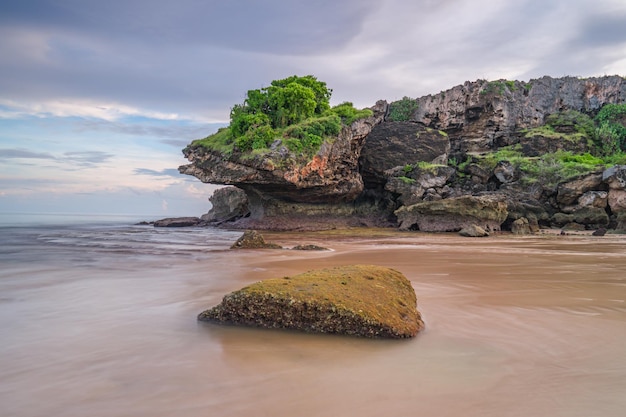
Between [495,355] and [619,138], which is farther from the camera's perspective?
[619,138]

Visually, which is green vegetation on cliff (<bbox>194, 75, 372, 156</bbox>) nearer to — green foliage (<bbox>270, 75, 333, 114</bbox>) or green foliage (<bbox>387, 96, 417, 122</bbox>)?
green foliage (<bbox>270, 75, 333, 114</bbox>)

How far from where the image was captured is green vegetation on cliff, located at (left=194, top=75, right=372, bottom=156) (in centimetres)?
2481

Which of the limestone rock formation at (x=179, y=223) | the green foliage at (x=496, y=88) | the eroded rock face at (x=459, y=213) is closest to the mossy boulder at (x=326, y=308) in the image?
the eroded rock face at (x=459, y=213)

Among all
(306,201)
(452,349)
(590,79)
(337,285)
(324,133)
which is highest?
Answer: (590,79)

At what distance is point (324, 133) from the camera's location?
2631cm

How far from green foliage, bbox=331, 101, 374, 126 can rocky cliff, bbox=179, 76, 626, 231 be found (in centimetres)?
46

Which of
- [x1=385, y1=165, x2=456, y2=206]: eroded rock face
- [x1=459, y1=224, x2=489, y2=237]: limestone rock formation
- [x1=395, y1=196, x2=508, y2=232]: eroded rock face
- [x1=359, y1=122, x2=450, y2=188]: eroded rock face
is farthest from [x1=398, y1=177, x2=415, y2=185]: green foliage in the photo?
[x1=459, y1=224, x2=489, y2=237]: limestone rock formation

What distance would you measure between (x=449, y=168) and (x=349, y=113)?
9084 millimetres

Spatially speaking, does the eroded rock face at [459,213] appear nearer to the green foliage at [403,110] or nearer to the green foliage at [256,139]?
the green foliage at [256,139]

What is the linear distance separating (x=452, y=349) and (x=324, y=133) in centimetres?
2399

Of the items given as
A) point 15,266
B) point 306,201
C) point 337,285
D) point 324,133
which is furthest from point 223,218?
Result: point 337,285

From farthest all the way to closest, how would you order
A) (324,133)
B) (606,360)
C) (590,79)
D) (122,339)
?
(590,79) < (324,133) < (122,339) < (606,360)

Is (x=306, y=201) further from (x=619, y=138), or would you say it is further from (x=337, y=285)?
(x=619, y=138)

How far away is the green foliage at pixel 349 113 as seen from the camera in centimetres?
2797
